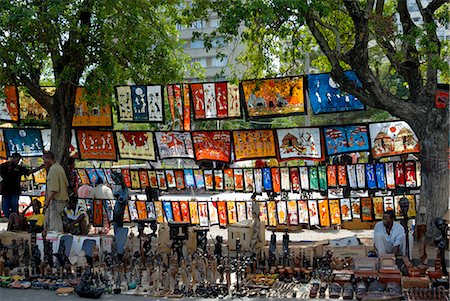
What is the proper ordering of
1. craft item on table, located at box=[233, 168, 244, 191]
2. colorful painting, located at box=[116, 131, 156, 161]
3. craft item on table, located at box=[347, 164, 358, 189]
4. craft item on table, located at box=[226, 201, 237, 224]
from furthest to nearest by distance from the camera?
craft item on table, located at box=[233, 168, 244, 191]
craft item on table, located at box=[226, 201, 237, 224]
colorful painting, located at box=[116, 131, 156, 161]
craft item on table, located at box=[347, 164, 358, 189]

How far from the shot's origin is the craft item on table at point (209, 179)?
13105mm

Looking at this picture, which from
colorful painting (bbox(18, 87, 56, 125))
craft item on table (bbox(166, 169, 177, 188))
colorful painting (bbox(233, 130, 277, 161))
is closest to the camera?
colorful painting (bbox(233, 130, 277, 161))

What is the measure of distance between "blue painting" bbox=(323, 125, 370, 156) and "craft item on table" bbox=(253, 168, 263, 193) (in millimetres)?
1884

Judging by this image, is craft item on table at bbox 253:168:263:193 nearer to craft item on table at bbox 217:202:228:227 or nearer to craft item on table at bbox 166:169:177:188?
craft item on table at bbox 217:202:228:227

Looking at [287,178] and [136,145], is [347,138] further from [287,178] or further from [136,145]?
[136,145]

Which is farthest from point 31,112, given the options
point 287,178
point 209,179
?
point 287,178

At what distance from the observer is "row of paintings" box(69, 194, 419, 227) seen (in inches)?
480

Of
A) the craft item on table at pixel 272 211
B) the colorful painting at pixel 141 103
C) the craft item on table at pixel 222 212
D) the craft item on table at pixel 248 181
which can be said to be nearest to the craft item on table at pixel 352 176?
the craft item on table at pixel 272 211

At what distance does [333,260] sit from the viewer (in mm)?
8953

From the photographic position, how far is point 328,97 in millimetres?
11273

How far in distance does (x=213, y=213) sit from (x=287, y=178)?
1.72 metres

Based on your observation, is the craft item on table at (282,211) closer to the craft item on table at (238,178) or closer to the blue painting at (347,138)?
the craft item on table at (238,178)

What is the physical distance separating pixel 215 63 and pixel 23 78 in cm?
3255

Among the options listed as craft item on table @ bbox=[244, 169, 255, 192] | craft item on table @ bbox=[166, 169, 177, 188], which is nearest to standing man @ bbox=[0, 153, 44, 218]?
craft item on table @ bbox=[166, 169, 177, 188]
